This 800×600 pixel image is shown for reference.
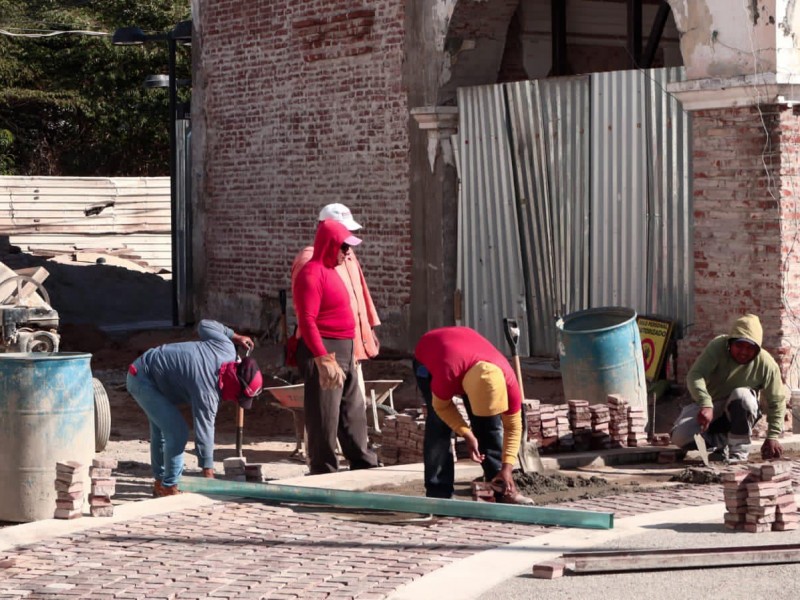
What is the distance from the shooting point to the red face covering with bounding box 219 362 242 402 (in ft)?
30.5

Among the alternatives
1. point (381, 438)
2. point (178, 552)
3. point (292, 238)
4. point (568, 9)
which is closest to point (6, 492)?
point (178, 552)

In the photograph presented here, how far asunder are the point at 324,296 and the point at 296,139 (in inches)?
290

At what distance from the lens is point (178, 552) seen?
24.3 ft

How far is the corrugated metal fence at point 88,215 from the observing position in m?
27.8

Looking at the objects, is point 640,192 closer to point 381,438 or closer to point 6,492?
point 381,438

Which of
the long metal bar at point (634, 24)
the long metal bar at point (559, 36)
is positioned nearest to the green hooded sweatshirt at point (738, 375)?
the long metal bar at point (634, 24)

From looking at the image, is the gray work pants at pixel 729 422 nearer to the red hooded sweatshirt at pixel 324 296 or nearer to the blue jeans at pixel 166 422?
the red hooded sweatshirt at pixel 324 296

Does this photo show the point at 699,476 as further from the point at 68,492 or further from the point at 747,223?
the point at 68,492

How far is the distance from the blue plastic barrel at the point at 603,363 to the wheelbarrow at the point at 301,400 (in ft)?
4.27

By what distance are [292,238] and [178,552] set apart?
32.1ft

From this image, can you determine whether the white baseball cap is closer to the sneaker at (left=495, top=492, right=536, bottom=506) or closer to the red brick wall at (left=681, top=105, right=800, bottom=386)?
the sneaker at (left=495, top=492, right=536, bottom=506)

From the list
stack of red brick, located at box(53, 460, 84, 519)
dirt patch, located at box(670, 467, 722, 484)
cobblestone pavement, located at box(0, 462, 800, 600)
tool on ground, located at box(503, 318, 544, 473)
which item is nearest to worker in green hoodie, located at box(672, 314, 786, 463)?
dirt patch, located at box(670, 467, 722, 484)

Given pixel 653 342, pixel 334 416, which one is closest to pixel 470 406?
pixel 334 416

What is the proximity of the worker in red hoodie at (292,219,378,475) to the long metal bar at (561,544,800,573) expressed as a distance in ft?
9.48
